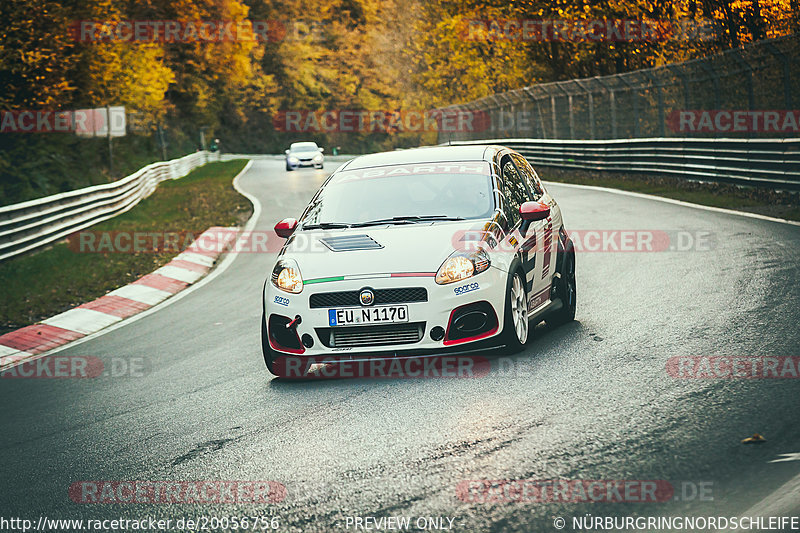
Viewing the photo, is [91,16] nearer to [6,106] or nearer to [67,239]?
[6,106]

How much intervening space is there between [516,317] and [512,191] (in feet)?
4.98

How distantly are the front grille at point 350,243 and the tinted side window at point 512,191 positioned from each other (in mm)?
1206

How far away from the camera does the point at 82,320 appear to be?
1212cm

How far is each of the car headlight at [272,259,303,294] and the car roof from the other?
170cm

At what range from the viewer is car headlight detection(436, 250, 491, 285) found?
7.09m

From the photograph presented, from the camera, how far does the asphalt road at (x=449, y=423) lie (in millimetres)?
4609

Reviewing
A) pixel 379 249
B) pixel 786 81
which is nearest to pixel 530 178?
pixel 379 249

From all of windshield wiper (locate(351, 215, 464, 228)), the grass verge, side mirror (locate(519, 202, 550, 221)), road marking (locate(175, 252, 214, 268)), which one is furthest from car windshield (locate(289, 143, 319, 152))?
side mirror (locate(519, 202, 550, 221))

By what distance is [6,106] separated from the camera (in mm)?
23078

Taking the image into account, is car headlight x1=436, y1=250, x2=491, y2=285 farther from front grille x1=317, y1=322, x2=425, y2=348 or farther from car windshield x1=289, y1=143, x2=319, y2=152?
car windshield x1=289, y1=143, x2=319, y2=152

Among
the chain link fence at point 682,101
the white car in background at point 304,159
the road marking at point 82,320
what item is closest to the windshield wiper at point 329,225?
the road marking at point 82,320

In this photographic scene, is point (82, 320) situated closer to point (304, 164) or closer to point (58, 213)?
point (58, 213)

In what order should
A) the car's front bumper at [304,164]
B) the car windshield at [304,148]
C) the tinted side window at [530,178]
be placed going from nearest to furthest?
the tinted side window at [530,178], the car's front bumper at [304,164], the car windshield at [304,148]

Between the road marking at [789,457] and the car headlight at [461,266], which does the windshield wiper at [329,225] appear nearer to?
the car headlight at [461,266]
